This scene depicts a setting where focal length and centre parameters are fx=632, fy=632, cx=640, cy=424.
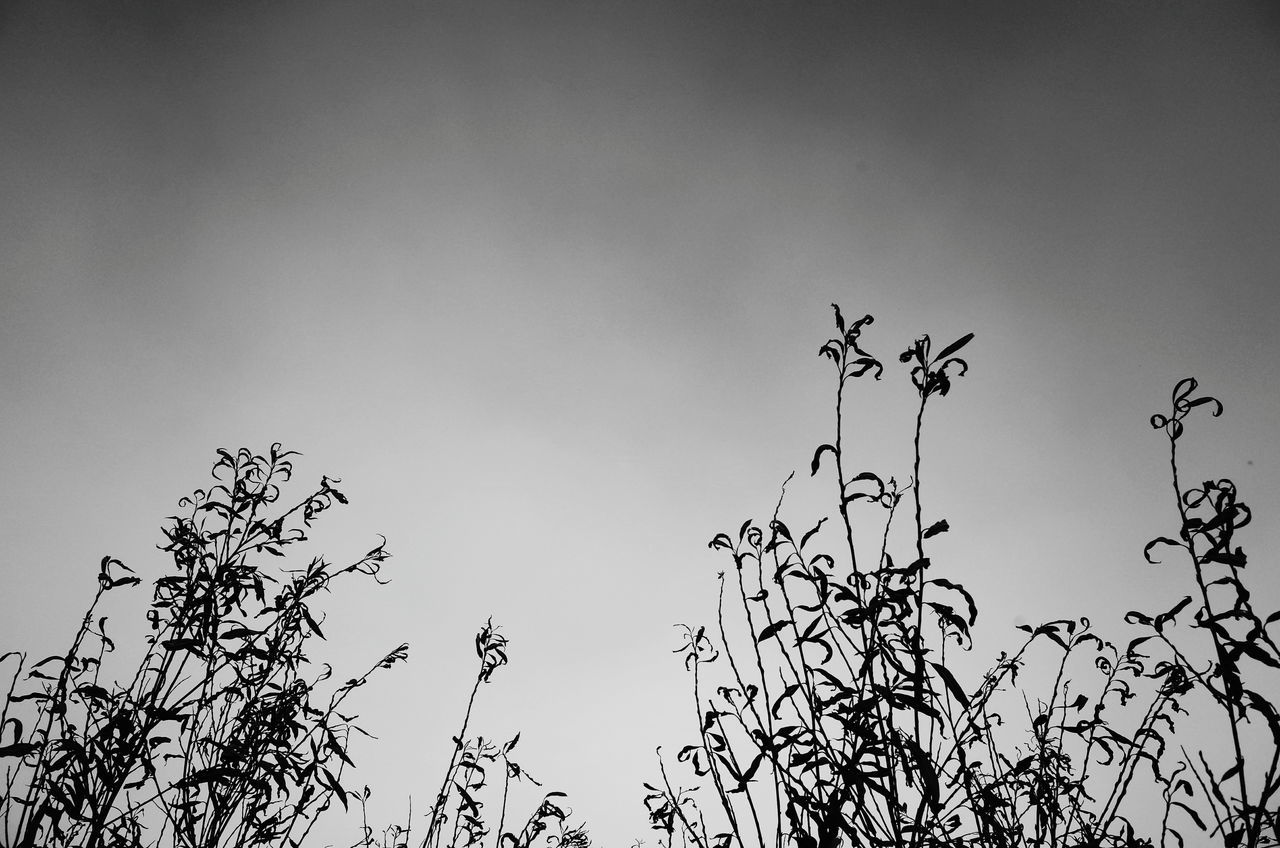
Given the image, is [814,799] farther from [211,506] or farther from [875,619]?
[211,506]

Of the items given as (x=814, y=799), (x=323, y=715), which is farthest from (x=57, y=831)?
(x=814, y=799)

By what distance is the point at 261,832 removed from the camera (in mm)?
2496

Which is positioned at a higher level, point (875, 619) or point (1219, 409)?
point (1219, 409)

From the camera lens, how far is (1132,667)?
8.90ft

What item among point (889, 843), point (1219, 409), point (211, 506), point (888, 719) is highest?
point (211, 506)

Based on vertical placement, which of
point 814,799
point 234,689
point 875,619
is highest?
point 234,689

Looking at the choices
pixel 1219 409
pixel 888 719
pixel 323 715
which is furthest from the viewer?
pixel 323 715

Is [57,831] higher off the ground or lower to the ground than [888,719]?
lower

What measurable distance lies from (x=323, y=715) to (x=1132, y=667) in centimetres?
345

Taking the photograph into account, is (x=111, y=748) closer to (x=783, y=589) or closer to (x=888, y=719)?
(x=783, y=589)

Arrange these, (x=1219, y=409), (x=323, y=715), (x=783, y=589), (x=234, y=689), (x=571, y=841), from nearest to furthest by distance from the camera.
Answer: (x=1219, y=409) → (x=783, y=589) → (x=234, y=689) → (x=323, y=715) → (x=571, y=841)

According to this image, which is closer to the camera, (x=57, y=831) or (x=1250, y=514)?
(x=1250, y=514)

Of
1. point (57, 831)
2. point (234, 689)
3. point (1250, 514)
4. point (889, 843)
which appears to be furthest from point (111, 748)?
point (1250, 514)

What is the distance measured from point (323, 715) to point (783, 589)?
2.05 meters
